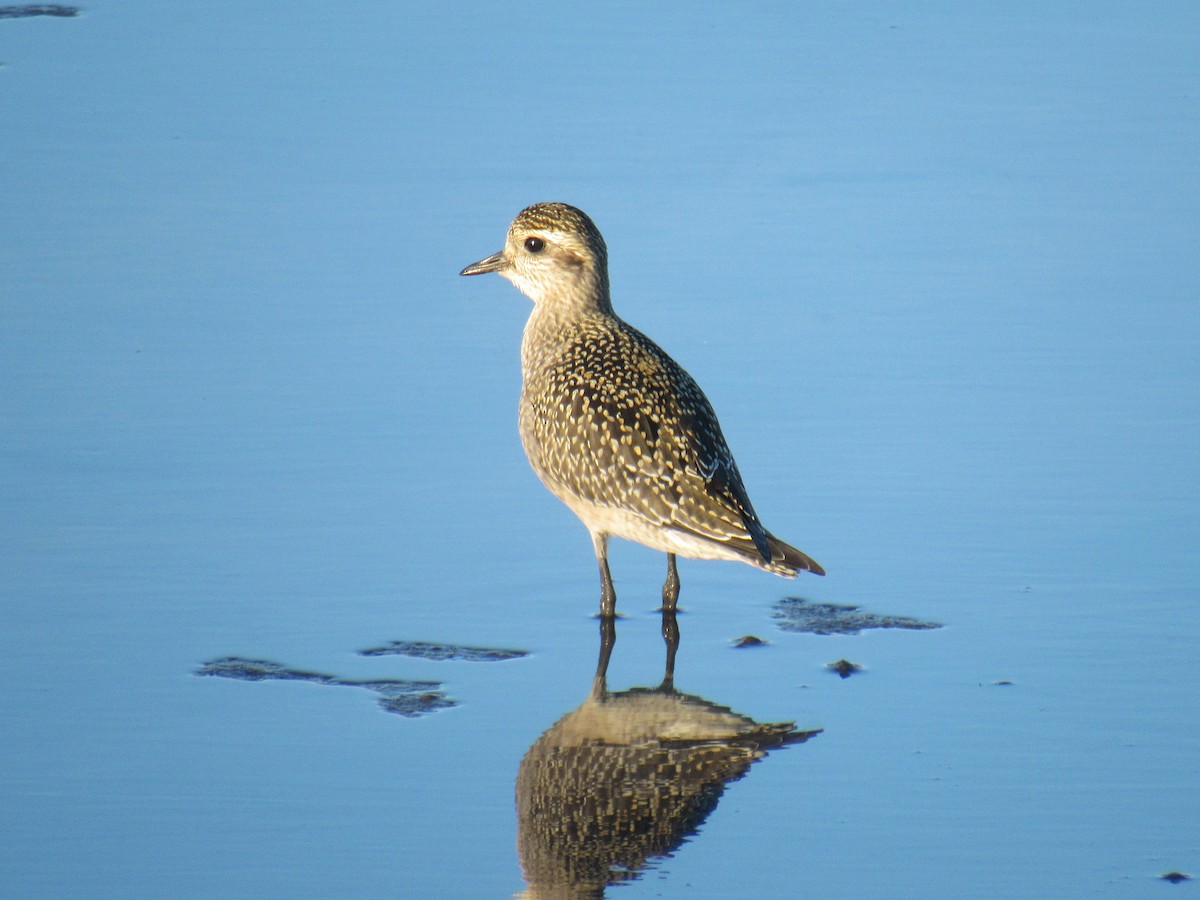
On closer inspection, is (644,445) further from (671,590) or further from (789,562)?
(789,562)

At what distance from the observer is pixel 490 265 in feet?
31.2

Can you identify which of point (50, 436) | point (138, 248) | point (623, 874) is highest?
point (138, 248)

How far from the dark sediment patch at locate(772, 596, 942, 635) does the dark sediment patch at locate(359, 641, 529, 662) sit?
1011 millimetres

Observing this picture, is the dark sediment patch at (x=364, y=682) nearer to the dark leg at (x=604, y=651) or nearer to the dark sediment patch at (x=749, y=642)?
the dark leg at (x=604, y=651)

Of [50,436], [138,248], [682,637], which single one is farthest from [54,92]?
[682,637]

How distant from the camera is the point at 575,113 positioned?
12.9 meters

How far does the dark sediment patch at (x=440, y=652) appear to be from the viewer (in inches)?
290

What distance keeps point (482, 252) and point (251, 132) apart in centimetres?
233

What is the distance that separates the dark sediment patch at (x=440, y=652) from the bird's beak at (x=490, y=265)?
8.05 ft

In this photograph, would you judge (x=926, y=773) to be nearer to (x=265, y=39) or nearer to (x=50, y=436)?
(x=50, y=436)

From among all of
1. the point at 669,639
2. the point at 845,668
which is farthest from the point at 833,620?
the point at 669,639

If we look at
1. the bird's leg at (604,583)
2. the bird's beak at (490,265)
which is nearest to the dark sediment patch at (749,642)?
the bird's leg at (604,583)

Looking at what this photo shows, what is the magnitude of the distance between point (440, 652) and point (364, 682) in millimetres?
346

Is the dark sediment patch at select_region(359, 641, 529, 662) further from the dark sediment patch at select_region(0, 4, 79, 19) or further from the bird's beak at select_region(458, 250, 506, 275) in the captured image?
the dark sediment patch at select_region(0, 4, 79, 19)
